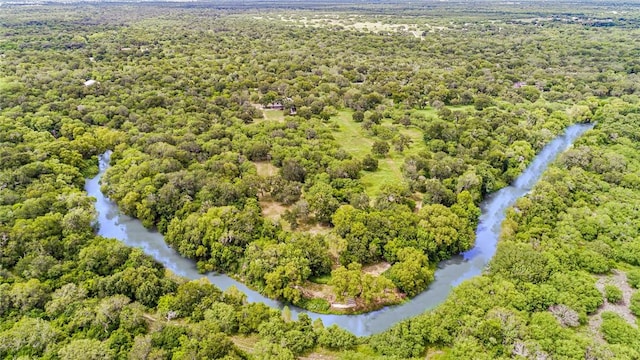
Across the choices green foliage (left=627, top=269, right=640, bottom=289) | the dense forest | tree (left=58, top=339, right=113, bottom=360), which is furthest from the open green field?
tree (left=58, top=339, right=113, bottom=360)

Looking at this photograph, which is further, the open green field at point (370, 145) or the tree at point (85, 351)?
the open green field at point (370, 145)

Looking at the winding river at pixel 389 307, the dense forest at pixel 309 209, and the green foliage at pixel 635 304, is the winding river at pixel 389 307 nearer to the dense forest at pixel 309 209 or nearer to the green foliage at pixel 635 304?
the dense forest at pixel 309 209

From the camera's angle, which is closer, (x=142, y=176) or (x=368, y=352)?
(x=368, y=352)

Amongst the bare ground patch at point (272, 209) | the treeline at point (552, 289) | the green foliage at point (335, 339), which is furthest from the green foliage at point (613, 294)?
the bare ground patch at point (272, 209)

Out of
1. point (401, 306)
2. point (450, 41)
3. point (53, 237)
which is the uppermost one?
point (450, 41)

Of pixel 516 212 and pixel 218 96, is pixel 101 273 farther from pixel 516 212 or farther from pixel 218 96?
pixel 218 96

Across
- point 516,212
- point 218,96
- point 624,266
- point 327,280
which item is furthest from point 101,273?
point 218,96
